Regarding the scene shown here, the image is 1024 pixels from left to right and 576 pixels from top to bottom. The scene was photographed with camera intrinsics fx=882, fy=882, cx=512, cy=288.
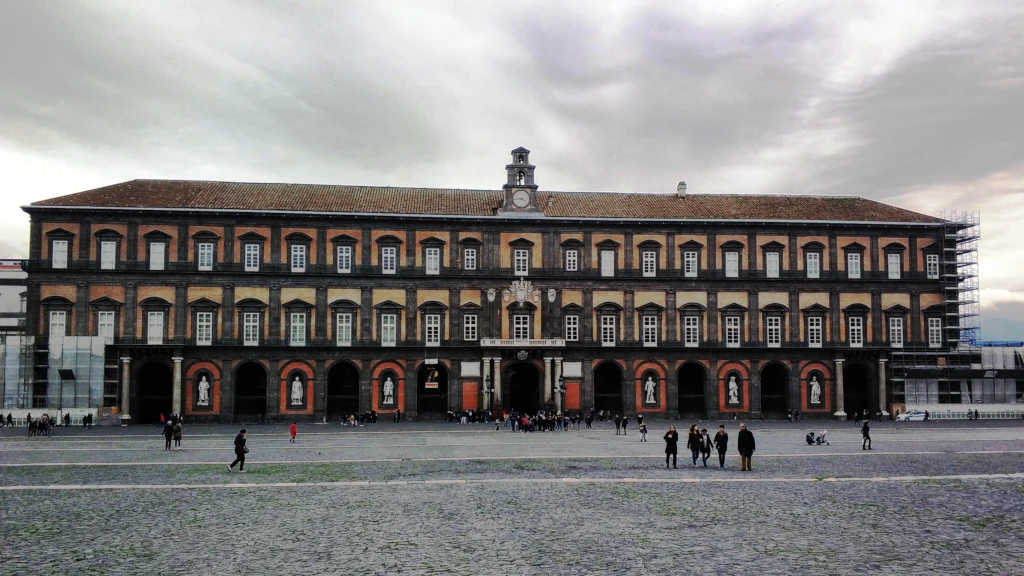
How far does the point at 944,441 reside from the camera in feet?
122

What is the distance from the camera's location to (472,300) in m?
58.7

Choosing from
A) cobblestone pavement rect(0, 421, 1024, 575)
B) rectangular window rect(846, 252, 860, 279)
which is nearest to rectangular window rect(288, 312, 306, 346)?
cobblestone pavement rect(0, 421, 1024, 575)

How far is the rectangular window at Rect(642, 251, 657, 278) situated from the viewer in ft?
197

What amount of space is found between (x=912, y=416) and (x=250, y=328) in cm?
4405

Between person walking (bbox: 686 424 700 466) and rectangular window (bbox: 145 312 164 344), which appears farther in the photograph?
rectangular window (bbox: 145 312 164 344)

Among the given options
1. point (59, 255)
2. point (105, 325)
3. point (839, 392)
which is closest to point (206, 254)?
point (105, 325)

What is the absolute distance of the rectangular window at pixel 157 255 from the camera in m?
56.3

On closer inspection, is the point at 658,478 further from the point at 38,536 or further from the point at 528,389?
the point at 528,389

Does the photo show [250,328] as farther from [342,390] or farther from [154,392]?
[154,392]

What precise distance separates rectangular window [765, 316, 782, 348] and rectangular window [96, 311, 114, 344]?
42762 mm

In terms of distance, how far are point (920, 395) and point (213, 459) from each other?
48141 millimetres

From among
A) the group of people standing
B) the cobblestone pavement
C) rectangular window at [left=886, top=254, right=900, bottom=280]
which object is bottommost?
the cobblestone pavement

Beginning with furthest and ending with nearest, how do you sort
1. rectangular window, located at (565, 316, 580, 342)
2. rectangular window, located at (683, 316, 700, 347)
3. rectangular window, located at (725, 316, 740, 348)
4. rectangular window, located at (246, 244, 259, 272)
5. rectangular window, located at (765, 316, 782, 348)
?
1. rectangular window, located at (765, 316, 782, 348)
2. rectangular window, located at (725, 316, 740, 348)
3. rectangular window, located at (683, 316, 700, 347)
4. rectangular window, located at (565, 316, 580, 342)
5. rectangular window, located at (246, 244, 259, 272)

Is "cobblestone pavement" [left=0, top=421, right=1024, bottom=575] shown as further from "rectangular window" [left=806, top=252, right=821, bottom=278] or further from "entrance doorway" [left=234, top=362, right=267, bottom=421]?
"rectangular window" [left=806, top=252, right=821, bottom=278]
